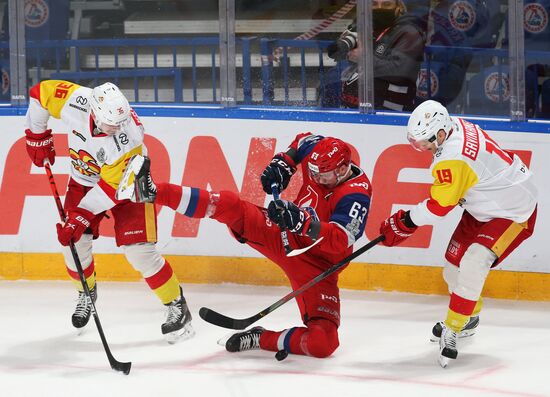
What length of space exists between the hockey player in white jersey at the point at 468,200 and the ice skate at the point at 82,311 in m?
1.49

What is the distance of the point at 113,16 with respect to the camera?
19.9 ft

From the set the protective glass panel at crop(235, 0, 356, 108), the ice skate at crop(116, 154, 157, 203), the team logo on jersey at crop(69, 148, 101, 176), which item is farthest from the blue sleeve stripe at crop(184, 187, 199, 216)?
the protective glass panel at crop(235, 0, 356, 108)

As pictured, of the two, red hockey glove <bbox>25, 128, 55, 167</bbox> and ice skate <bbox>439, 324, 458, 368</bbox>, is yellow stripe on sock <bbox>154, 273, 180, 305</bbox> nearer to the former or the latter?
red hockey glove <bbox>25, 128, 55, 167</bbox>

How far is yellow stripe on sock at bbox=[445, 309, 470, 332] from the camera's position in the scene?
466 centimetres

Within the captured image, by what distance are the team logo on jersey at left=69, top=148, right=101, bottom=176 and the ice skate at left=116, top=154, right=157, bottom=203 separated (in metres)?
0.49

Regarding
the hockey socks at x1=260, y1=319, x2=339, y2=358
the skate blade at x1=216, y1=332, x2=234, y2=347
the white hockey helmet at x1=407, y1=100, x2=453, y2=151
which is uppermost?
the white hockey helmet at x1=407, y1=100, x2=453, y2=151

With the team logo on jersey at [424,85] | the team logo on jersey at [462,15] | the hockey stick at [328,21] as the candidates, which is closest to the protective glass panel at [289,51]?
the hockey stick at [328,21]

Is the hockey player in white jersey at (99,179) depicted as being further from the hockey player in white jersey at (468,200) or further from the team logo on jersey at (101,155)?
the hockey player in white jersey at (468,200)

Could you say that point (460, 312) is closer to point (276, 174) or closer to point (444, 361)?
point (444, 361)

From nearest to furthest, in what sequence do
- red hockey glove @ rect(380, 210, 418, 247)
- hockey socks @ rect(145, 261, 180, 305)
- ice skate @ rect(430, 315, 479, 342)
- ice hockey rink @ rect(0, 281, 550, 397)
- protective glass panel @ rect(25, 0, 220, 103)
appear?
ice hockey rink @ rect(0, 281, 550, 397) < red hockey glove @ rect(380, 210, 418, 247) < hockey socks @ rect(145, 261, 180, 305) < ice skate @ rect(430, 315, 479, 342) < protective glass panel @ rect(25, 0, 220, 103)

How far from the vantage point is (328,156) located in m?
4.66

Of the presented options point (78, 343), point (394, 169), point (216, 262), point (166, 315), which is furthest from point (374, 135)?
point (78, 343)

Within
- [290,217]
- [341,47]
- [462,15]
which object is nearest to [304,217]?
[290,217]

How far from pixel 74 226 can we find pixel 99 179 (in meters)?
0.36
